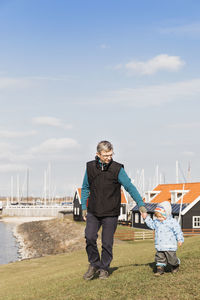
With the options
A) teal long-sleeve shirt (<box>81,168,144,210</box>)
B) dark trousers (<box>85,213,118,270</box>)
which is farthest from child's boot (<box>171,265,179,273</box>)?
teal long-sleeve shirt (<box>81,168,144,210</box>)

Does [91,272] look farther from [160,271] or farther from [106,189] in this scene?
[106,189]

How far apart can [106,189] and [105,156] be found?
0.75m

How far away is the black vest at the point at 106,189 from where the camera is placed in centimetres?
905

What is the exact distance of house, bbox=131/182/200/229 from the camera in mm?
43875

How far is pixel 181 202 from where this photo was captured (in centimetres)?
3906

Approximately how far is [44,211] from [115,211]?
115 metres

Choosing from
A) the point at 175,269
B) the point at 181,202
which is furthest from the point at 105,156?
the point at 181,202

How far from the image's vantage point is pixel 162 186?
56375 mm

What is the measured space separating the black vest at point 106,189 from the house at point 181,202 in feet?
97.4

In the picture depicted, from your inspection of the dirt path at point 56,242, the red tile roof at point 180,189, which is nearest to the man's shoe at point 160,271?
the dirt path at point 56,242

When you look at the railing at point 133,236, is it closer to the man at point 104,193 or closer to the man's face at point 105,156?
the man at point 104,193

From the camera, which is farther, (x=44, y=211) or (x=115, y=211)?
(x=44, y=211)

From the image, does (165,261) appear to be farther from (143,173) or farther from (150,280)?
(143,173)

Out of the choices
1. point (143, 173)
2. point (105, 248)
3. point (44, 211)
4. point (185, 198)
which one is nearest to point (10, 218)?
point (44, 211)
